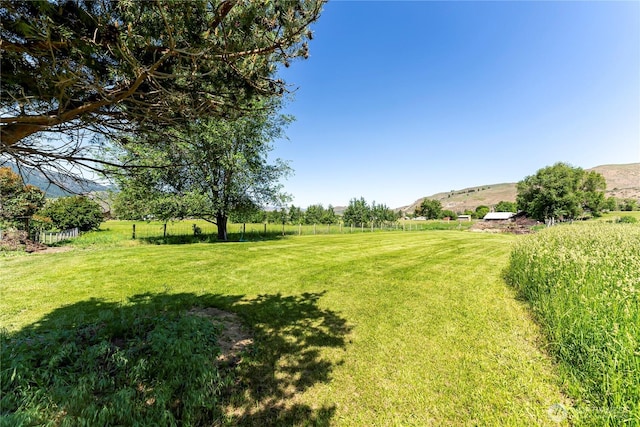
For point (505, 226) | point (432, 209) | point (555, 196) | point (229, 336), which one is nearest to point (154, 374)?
point (229, 336)

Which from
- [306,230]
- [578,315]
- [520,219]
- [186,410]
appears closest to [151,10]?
[186,410]

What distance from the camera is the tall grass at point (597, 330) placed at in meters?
2.35

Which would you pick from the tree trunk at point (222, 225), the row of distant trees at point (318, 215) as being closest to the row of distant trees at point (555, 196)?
the row of distant trees at point (318, 215)

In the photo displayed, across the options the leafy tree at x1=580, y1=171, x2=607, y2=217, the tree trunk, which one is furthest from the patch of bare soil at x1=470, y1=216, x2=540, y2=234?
the tree trunk

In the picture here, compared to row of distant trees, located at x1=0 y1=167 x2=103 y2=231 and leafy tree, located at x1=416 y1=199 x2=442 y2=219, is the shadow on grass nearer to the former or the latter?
row of distant trees, located at x1=0 y1=167 x2=103 y2=231

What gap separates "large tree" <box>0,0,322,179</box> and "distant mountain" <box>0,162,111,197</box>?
19.9 inches

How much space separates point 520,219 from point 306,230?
42.6m

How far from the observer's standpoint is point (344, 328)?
4.50m

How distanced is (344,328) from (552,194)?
154 feet

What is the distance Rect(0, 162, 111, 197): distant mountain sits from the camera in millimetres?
3305

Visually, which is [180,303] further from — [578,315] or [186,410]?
[578,315]

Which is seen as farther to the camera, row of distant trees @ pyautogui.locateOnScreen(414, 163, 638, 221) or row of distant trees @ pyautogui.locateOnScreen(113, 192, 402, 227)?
row of distant trees @ pyautogui.locateOnScreen(414, 163, 638, 221)

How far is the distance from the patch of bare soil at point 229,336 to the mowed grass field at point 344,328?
0.16 meters

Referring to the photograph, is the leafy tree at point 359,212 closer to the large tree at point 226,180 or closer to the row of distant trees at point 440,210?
the large tree at point 226,180
